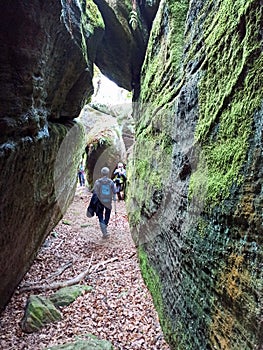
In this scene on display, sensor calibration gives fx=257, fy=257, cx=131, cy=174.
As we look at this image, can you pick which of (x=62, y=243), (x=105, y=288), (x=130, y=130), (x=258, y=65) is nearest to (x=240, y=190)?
(x=258, y=65)

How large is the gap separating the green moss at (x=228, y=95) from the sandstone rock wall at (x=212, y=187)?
0.04 feet

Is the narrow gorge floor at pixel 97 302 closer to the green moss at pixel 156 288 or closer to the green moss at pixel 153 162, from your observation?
the green moss at pixel 156 288

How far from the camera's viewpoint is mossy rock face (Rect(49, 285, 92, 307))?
17.3 feet

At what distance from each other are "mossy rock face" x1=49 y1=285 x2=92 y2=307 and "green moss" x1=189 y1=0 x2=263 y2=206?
11.8 feet

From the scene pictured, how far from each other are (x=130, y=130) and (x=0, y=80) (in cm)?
1732

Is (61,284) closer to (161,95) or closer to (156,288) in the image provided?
(156,288)

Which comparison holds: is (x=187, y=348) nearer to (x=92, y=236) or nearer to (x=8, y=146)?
(x=8, y=146)

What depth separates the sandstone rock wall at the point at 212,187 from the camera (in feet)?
7.59

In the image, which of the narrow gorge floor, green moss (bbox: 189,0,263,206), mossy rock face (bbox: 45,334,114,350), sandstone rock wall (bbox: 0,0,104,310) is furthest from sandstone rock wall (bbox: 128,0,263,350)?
sandstone rock wall (bbox: 0,0,104,310)

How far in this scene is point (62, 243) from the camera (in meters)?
8.68

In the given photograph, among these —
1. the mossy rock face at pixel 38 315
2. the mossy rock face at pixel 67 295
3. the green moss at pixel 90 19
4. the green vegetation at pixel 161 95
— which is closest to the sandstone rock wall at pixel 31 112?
the green moss at pixel 90 19

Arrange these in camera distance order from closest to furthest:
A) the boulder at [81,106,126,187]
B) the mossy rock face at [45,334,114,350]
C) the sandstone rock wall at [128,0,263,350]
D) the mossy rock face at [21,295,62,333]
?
the sandstone rock wall at [128,0,263,350] → the mossy rock face at [45,334,114,350] → the mossy rock face at [21,295,62,333] → the boulder at [81,106,126,187]

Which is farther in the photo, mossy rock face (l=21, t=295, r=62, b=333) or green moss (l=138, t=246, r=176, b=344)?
mossy rock face (l=21, t=295, r=62, b=333)

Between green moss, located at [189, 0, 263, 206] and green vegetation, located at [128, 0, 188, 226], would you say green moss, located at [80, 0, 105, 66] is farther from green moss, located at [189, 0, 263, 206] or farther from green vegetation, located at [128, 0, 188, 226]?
green moss, located at [189, 0, 263, 206]
